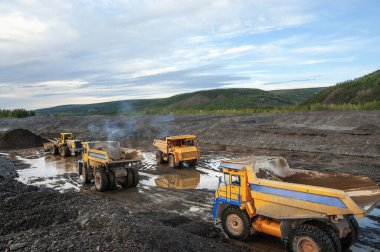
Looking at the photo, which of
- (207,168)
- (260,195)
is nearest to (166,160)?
(207,168)

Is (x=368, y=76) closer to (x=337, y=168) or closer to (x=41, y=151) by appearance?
(x=337, y=168)

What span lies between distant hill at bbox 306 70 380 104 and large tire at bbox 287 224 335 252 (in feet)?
144

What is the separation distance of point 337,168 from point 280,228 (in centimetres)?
1232

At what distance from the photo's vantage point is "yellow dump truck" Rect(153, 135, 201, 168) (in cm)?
2116

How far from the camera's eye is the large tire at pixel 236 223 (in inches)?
369

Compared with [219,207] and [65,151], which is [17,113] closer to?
[65,151]

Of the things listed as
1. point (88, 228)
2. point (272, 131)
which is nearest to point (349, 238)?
point (88, 228)

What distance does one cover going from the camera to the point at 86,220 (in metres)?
10.1

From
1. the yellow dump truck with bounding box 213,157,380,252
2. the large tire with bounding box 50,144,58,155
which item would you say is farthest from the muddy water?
the large tire with bounding box 50,144,58,155

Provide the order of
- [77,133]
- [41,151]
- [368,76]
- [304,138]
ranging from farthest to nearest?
[368,76]
[77,133]
[41,151]
[304,138]

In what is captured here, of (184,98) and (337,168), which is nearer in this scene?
(337,168)

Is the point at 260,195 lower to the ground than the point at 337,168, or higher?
higher

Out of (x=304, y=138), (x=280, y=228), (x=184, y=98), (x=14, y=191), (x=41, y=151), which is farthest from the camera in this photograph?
(x=184, y=98)

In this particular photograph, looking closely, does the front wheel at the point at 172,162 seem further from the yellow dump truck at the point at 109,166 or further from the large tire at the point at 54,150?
the large tire at the point at 54,150
